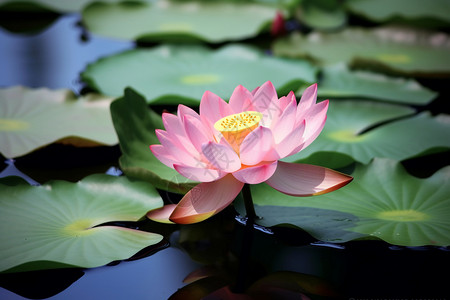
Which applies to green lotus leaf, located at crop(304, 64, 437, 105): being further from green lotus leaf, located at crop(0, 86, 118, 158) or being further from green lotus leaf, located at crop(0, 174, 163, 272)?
green lotus leaf, located at crop(0, 174, 163, 272)

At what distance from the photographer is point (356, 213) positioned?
3.62ft

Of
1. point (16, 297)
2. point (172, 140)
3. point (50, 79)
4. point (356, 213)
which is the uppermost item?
point (50, 79)

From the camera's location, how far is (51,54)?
81.7 inches

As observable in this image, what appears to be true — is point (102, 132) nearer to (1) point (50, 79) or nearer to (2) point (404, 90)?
(1) point (50, 79)

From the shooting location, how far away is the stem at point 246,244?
3.20ft

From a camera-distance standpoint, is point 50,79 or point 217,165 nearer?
point 217,165

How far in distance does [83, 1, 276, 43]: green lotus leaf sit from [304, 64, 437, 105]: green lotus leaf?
1.62ft

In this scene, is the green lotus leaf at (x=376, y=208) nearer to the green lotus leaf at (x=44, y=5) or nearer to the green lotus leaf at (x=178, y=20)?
the green lotus leaf at (x=178, y=20)

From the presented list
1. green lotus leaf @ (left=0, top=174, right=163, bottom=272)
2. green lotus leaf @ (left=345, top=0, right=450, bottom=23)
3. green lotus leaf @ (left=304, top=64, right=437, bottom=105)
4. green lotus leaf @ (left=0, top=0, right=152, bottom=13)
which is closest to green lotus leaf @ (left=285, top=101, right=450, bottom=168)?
green lotus leaf @ (left=304, top=64, right=437, bottom=105)

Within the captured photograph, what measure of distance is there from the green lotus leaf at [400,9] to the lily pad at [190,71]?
785 millimetres

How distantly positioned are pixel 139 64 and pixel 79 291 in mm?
1169

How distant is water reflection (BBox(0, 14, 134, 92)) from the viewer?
1.88 meters

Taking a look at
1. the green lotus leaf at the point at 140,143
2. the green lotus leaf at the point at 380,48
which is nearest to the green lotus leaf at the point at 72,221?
the green lotus leaf at the point at 140,143

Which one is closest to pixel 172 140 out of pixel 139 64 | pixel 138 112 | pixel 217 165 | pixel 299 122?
pixel 217 165
